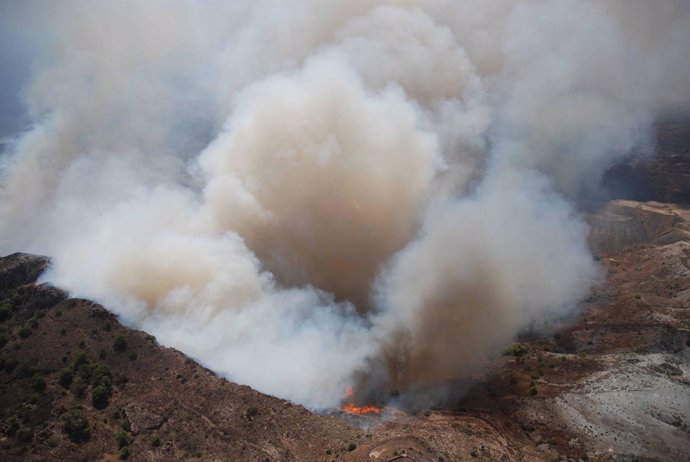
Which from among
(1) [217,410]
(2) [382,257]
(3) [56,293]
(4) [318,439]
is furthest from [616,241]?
(3) [56,293]

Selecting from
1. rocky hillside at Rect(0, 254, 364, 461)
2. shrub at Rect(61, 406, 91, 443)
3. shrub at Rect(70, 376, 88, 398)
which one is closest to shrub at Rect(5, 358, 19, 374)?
rocky hillside at Rect(0, 254, 364, 461)

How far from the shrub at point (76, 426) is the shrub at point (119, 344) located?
331 inches

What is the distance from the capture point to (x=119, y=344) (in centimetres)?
4653

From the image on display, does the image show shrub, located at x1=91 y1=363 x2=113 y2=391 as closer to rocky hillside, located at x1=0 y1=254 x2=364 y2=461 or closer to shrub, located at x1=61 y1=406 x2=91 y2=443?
rocky hillside, located at x1=0 y1=254 x2=364 y2=461

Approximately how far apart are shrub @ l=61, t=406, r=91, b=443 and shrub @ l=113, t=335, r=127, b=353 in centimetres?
840

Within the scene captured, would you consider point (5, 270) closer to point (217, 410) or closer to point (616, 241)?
point (217, 410)

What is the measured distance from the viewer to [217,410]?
137 ft

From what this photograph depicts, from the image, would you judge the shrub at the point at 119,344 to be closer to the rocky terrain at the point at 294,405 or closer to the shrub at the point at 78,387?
the rocky terrain at the point at 294,405

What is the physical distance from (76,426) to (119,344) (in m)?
10.2

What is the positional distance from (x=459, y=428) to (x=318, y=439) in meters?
13.5

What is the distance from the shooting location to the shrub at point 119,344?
152 feet

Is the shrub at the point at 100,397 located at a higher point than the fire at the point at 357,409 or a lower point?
lower

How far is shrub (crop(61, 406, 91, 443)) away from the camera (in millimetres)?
36969

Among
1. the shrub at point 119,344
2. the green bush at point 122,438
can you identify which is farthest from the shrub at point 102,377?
the green bush at point 122,438
